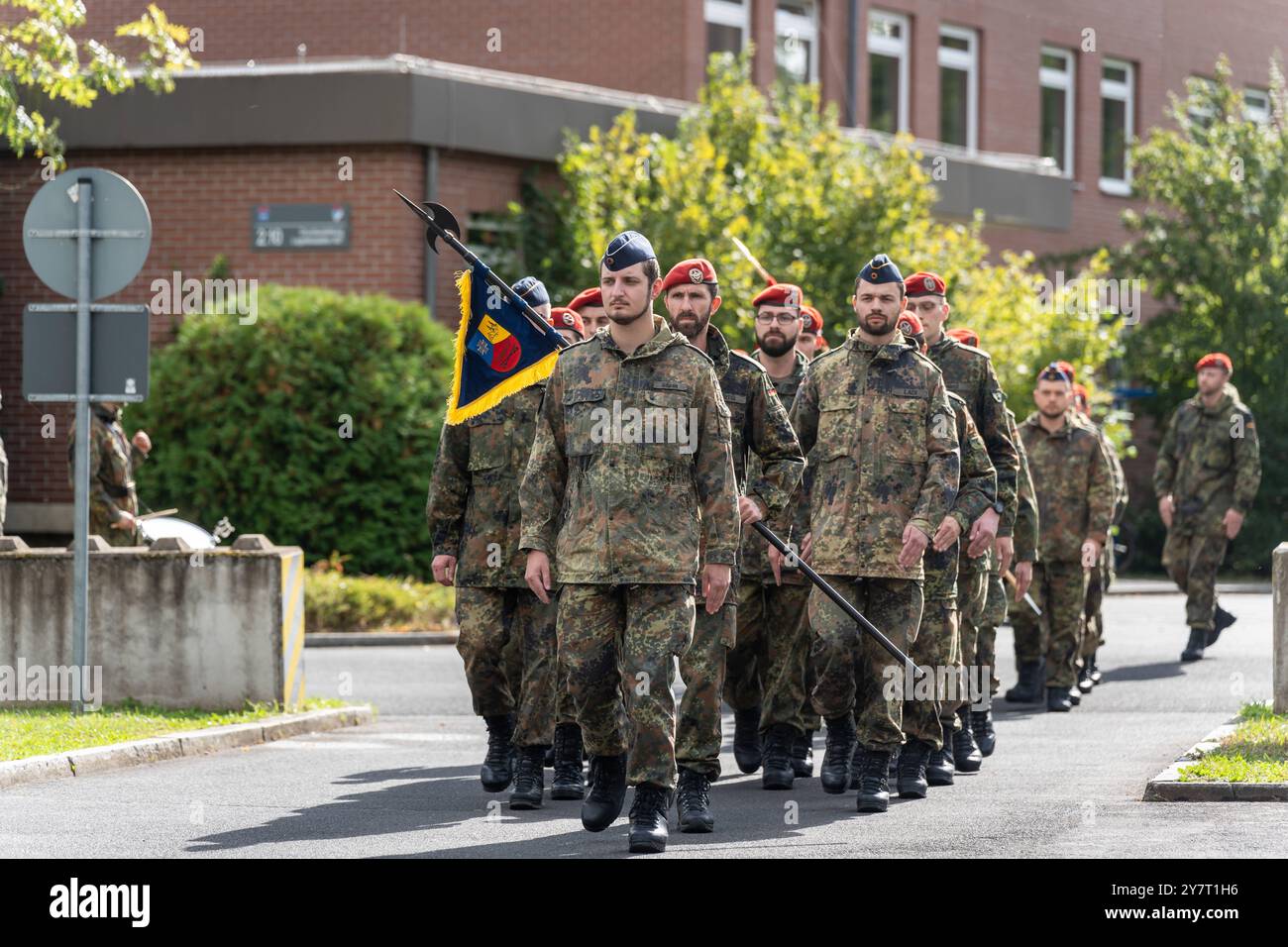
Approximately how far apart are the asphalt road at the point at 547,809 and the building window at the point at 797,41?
639 inches

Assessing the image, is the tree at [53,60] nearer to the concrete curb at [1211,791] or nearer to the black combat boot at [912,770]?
the black combat boot at [912,770]

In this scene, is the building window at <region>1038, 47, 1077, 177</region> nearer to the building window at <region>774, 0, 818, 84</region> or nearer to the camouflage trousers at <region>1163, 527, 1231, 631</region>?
the building window at <region>774, 0, 818, 84</region>

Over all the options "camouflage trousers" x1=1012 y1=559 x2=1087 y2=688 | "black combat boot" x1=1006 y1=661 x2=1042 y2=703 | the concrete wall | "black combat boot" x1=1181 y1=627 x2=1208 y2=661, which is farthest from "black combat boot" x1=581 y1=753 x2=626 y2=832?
"black combat boot" x1=1181 y1=627 x2=1208 y2=661

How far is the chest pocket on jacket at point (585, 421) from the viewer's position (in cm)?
788

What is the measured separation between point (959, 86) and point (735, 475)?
24.0 meters

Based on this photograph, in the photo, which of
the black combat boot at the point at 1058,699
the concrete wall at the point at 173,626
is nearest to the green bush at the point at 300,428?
the concrete wall at the point at 173,626

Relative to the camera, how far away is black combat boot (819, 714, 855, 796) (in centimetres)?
966

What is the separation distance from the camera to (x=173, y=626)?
1232cm

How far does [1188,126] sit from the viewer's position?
2942cm

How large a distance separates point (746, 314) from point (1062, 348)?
507 cm

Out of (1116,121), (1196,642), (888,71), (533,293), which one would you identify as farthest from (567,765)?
(1116,121)

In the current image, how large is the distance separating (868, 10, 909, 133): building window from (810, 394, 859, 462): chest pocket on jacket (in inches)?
814
